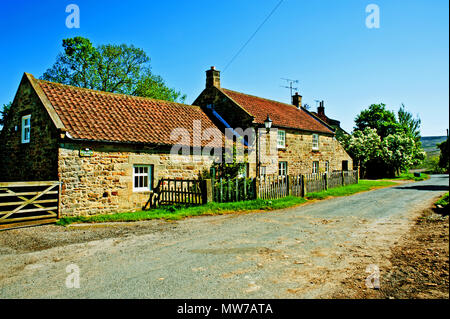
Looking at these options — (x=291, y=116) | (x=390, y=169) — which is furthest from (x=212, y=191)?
(x=390, y=169)

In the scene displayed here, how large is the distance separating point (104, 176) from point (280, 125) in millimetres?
13545

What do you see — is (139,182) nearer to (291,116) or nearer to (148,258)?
(148,258)

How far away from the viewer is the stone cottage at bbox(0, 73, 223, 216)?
452 inches

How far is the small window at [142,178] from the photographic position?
13.4m


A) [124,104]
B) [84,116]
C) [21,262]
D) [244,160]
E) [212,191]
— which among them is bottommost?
[21,262]

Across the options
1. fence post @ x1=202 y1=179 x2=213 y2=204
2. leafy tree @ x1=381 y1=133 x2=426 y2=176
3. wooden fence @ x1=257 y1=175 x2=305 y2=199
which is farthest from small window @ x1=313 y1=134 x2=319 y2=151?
leafy tree @ x1=381 y1=133 x2=426 y2=176

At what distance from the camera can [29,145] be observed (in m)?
13.2

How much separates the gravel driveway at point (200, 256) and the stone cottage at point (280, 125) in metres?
10.5

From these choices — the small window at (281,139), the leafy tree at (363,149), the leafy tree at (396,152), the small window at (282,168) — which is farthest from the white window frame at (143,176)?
the leafy tree at (396,152)

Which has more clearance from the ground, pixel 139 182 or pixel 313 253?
pixel 139 182

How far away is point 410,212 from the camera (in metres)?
11.5
